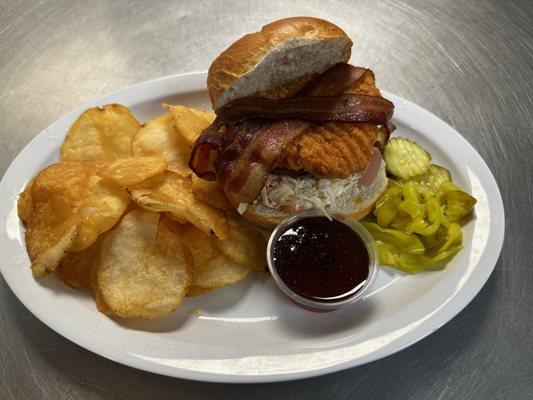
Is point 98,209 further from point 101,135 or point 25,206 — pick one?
point 101,135

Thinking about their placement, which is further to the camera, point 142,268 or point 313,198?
point 313,198

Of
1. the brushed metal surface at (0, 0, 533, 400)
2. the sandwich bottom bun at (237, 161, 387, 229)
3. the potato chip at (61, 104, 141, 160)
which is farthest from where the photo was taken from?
the potato chip at (61, 104, 141, 160)

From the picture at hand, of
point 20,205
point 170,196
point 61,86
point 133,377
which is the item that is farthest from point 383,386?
point 61,86

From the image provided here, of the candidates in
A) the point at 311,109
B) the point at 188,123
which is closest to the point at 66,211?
the point at 188,123

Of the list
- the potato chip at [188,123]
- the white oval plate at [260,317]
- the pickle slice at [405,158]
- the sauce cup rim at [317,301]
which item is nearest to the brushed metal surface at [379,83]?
the white oval plate at [260,317]

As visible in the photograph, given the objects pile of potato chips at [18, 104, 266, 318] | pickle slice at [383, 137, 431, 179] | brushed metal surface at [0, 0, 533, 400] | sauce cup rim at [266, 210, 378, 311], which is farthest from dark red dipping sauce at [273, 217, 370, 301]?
pickle slice at [383, 137, 431, 179]

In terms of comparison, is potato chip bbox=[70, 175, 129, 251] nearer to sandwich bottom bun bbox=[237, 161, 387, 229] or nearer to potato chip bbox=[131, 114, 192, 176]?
potato chip bbox=[131, 114, 192, 176]

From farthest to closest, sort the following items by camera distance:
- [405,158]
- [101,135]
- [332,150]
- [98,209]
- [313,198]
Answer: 1. [405,158]
2. [101,135]
3. [313,198]
4. [332,150]
5. [98,209]
